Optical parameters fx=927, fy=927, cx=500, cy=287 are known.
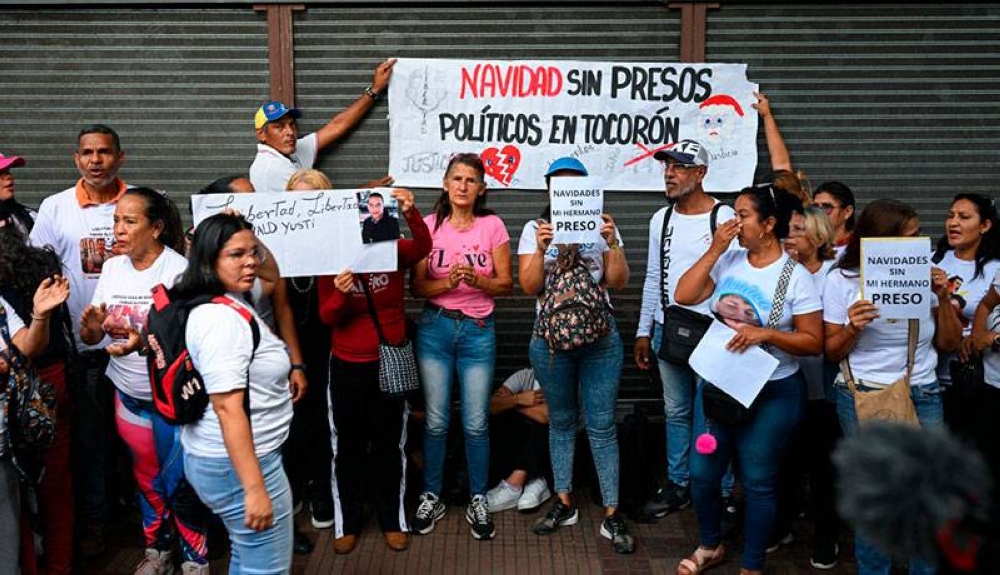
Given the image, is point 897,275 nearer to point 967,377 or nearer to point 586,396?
point 967,377

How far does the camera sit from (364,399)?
5277 millimetres

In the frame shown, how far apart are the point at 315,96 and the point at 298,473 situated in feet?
8.85

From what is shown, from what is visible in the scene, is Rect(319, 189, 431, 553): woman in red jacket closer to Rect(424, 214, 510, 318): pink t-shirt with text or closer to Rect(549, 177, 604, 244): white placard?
Rect(424, 214, 510, 318): pink t-shirt with text

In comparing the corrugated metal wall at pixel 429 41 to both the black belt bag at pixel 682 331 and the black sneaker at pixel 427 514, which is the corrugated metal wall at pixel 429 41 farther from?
the black sneaker at pixel 427 514

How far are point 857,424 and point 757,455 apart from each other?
50 cm

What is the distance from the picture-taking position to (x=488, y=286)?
5316 mm

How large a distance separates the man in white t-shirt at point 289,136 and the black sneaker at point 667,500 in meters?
3.13

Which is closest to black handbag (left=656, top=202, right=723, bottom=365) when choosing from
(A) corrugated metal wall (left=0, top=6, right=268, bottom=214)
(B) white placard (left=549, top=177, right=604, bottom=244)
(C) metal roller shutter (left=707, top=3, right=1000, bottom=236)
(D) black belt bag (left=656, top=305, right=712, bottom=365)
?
(D) black belt bag (left=656, top=305, right=712, bottom=365)

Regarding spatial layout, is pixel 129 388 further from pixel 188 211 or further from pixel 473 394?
pixel 188 211

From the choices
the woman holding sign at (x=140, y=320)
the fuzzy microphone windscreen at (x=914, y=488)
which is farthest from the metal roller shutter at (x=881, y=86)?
the fuzzy microphone windscreen at (x=914, y=488)

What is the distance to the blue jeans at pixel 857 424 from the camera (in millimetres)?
4523

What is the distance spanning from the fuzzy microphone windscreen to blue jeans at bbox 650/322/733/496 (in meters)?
3.49

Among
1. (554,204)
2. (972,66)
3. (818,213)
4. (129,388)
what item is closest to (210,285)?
(129,388)

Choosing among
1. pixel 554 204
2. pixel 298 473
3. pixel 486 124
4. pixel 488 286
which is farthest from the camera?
pixel 486 124
